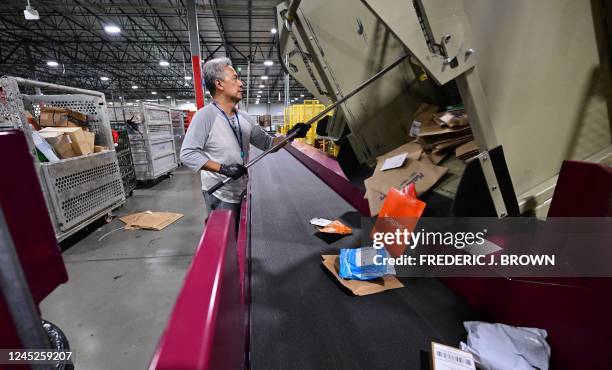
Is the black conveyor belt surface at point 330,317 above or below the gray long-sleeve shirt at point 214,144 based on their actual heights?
below

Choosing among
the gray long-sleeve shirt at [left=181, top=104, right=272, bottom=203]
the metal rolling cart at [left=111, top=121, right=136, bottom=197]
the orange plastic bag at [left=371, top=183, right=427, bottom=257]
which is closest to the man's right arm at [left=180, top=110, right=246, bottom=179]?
the gray long-sleeve shirt at [left=181, top=104, right=272, bottom=203]

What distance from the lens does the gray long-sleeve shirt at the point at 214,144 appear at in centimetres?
178

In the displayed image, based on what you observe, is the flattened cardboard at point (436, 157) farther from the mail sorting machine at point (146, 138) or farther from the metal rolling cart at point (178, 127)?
the metal rolling cart at point (178, 127)

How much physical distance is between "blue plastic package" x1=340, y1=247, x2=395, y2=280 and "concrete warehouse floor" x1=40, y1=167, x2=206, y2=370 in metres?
1.42

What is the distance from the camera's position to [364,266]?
1.29 meters

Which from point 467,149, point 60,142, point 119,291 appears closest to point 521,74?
point 467,149

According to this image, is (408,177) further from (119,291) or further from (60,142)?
(60,142)

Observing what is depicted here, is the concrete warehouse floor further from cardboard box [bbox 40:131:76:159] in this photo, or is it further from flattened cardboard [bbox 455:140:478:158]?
flattened cardboard [bbox 455:140:478:158]

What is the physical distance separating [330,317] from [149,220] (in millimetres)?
3523

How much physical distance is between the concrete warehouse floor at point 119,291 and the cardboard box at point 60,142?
107cm

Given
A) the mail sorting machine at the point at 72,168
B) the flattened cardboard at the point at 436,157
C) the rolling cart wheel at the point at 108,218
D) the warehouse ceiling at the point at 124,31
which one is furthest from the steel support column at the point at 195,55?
the flattened cardboard at the point at 436,157

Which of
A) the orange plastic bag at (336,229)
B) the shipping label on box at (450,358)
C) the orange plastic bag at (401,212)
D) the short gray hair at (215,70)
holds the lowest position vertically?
the shipping label on box at (450,358)

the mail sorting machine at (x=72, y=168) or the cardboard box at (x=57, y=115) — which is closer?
the mail sorting machine at (x=72, y=168)

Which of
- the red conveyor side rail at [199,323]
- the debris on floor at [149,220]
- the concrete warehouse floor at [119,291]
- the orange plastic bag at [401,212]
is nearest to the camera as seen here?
the red conveyor side rail at [199,323]
